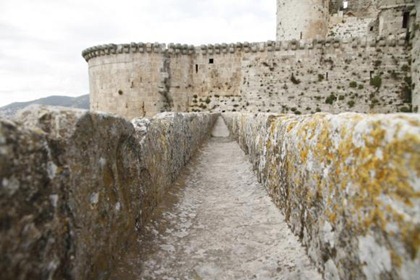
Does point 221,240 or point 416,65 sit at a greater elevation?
point 416,65

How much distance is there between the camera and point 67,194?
154 cm

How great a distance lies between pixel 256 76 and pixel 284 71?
2.05m

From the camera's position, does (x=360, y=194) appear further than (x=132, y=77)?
No

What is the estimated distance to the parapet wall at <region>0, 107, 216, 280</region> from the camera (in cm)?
120

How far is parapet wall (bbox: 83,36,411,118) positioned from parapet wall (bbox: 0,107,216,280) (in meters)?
20.4

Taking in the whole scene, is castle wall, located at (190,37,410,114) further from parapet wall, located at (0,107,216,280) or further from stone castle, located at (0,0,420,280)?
parapet wall, located at (0,107,216,280)

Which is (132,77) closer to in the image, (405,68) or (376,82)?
(376,82)

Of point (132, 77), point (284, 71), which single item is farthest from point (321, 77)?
point (132, 77)

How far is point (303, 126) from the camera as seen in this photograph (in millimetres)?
2482

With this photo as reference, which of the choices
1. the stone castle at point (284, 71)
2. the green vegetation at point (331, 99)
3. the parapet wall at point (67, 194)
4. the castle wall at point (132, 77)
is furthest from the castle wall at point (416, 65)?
the parapet wall at point (67, 194)

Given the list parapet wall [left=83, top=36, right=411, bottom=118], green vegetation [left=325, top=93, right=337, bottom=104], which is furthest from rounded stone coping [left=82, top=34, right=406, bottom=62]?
green vegetation [left=325, top=93, right=337, bottom=104]

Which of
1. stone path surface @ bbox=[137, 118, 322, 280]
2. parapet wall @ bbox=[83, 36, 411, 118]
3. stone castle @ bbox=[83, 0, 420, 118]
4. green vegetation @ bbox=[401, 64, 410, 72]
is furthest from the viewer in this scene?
parapet wall @ bbox=[83, 36, 411, 118]

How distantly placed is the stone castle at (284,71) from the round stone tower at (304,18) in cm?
8

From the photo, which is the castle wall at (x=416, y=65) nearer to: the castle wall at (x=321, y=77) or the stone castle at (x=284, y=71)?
the stone castle at (x=284, y=71)
